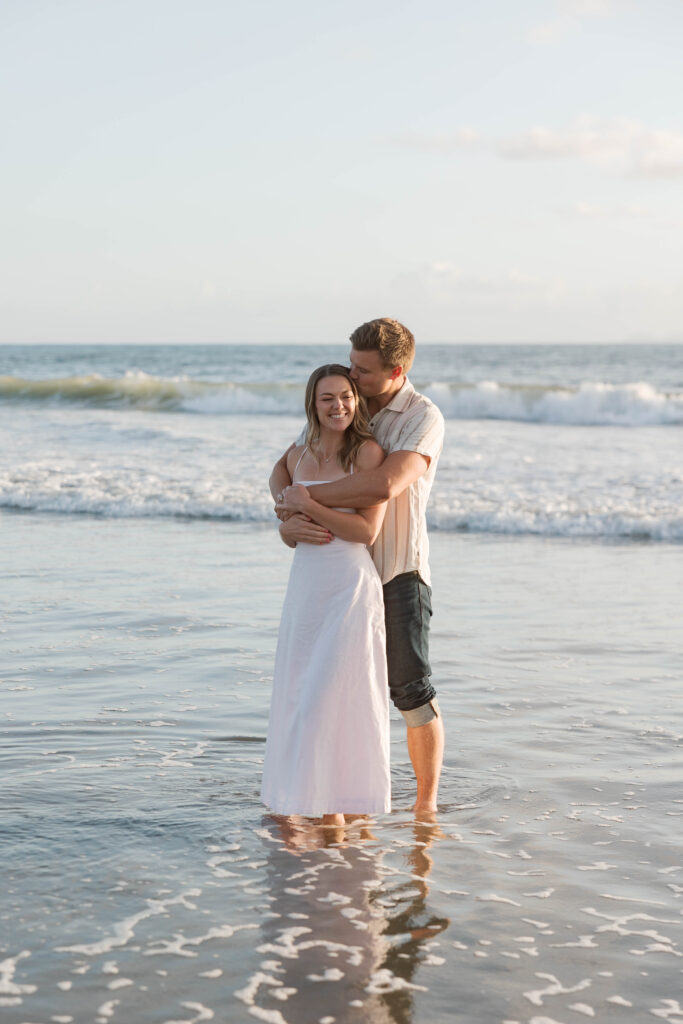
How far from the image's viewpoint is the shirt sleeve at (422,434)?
411cm

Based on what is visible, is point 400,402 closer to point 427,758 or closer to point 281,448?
point 427,758

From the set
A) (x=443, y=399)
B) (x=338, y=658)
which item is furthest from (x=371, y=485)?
(x=443, y=399)

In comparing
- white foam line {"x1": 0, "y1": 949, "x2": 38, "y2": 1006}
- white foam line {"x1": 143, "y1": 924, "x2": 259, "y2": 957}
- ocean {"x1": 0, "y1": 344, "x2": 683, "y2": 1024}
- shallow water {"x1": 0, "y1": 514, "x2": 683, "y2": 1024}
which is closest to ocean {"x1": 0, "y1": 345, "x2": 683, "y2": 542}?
ocean {"x1": 0, "y1": 344, "x2": 683, "y2": 1024}

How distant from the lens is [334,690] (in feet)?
13.5

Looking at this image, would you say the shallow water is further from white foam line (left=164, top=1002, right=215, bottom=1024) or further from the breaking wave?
the breaking wave

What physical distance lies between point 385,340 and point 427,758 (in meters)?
1.59

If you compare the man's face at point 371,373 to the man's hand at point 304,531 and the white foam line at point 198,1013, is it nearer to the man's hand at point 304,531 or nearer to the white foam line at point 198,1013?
the man's hand at point 304,531

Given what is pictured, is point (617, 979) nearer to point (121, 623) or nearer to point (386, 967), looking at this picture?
point (386, 967)

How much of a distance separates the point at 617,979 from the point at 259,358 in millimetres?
55841

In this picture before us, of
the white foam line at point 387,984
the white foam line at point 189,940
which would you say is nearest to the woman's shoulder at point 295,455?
the white foam line at point 189,940

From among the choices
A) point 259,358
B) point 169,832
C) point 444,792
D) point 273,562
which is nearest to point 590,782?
point 444,792

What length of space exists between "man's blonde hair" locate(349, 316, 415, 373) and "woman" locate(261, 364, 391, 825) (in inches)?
5.1

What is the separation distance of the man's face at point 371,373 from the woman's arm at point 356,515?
0.70 feet

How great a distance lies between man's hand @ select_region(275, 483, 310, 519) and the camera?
4.05 metres
